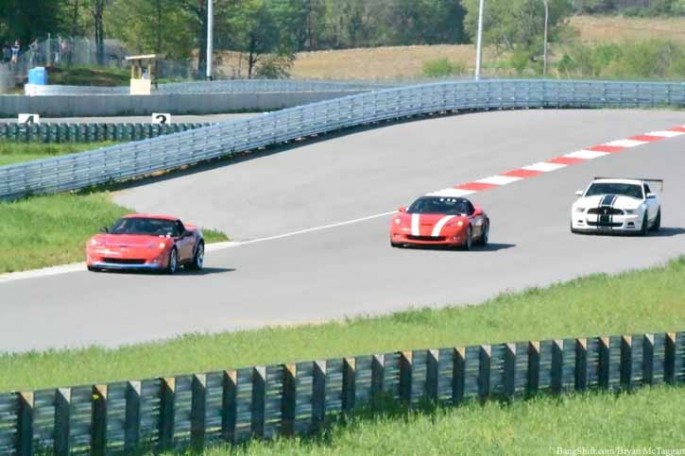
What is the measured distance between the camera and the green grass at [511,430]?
1564 cm

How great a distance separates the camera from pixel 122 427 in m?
14.7

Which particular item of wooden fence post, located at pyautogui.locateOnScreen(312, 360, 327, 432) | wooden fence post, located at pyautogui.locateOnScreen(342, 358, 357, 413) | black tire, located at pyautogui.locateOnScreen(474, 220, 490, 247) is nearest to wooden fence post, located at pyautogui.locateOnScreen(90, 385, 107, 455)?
wooden fence post, located at pyautogui.locateOnScreen(312, 360, 327, 432)

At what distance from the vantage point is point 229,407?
51.3ft

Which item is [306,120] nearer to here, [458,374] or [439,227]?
[439,227]

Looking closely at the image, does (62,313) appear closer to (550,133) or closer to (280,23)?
(550,133)

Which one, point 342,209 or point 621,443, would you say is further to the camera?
point 342,209

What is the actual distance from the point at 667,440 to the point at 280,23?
141 metres

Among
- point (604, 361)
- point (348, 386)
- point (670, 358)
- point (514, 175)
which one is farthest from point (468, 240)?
point (348, 386)

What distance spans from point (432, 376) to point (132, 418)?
415 centimetres

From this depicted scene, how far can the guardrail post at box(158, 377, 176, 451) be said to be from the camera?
1505cm

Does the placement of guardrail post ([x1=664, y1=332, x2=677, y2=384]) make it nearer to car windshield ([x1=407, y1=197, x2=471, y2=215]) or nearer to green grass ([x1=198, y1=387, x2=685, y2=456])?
green grass ([x1=198, y1=387, x2=685, y2=456])

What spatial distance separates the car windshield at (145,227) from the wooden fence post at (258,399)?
1559 cm

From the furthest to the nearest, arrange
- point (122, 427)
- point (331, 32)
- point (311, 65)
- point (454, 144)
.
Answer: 1. point (331, 32)
2. point (311, 65)
3. point (454, 144)
4. point (122, 427)

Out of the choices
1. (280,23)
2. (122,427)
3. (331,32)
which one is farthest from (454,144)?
(331,32)
